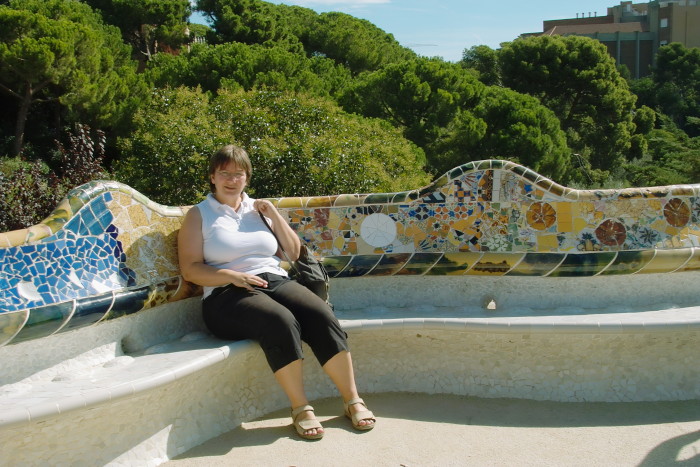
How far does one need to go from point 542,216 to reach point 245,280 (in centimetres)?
166

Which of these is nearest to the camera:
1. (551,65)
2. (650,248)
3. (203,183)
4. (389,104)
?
(650,248)

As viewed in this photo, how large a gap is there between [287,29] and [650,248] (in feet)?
67.5

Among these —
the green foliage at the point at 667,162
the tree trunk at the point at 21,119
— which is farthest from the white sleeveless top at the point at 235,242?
the green foliage at the point at 667,162

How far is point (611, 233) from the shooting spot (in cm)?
401

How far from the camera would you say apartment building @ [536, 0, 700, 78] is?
53812 millimetres

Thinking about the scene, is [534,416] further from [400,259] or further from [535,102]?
[535,102]

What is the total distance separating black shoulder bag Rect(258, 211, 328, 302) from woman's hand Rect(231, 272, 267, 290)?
0.30 m

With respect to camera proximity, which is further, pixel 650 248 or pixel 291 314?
pixel 650 248

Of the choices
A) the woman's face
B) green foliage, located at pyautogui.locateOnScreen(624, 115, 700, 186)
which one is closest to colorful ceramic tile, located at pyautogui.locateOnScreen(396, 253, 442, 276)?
the woman's face

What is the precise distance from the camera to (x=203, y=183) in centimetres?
729

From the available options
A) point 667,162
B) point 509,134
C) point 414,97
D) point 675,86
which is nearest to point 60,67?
point 414,97

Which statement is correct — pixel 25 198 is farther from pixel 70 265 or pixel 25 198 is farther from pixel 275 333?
pixel 275 333

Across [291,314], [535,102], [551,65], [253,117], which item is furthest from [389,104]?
[291,314]

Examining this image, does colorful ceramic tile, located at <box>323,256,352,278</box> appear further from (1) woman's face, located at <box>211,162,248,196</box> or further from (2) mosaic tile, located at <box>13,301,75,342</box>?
(2) mosaic tile, located at <box>13,301,75,342</box>
